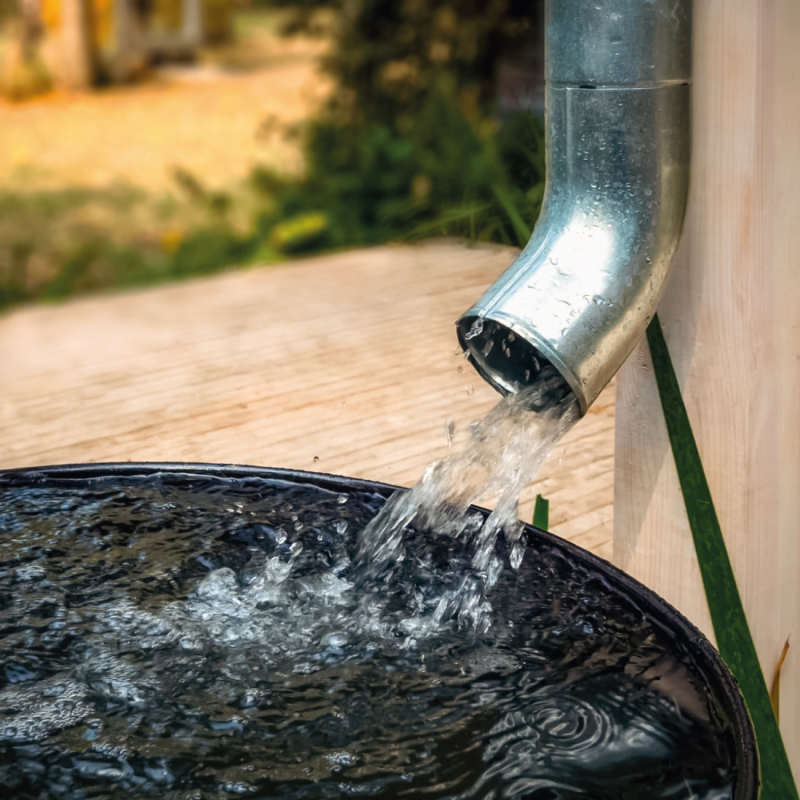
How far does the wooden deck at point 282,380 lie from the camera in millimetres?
2969

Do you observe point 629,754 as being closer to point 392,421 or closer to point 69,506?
point 69,506

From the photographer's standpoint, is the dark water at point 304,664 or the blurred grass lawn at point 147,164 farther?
the blurred grass lawn at point 147,164

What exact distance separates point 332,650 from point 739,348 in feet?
2.07

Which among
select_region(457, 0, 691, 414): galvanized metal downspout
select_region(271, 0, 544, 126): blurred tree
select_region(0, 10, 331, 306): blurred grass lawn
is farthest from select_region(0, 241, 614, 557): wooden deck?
select_region(271, 0, 544, 126): blurred tree

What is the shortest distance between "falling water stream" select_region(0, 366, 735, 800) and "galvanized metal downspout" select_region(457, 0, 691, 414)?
0.10 m

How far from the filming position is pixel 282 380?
11.7ft

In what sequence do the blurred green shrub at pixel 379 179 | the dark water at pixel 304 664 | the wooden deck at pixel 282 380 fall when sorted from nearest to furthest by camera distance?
the dark water at pixel 304 664 → the wooden deck at pixel 282 380 → the blurred green shrub at pixel 379 179

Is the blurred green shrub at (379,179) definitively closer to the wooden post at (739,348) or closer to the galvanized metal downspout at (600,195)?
the wooden post at (739,348)

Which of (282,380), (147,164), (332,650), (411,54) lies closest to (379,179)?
(411,54)

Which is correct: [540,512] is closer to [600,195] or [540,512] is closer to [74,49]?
[600,195]

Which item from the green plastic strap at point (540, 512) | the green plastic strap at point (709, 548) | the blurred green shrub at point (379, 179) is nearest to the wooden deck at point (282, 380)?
the blurred green shrub at point (379, 179)

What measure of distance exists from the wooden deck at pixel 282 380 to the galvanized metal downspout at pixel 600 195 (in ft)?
3.09

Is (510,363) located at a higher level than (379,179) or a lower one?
higher

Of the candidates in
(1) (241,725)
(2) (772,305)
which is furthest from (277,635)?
(2) (772,305)
